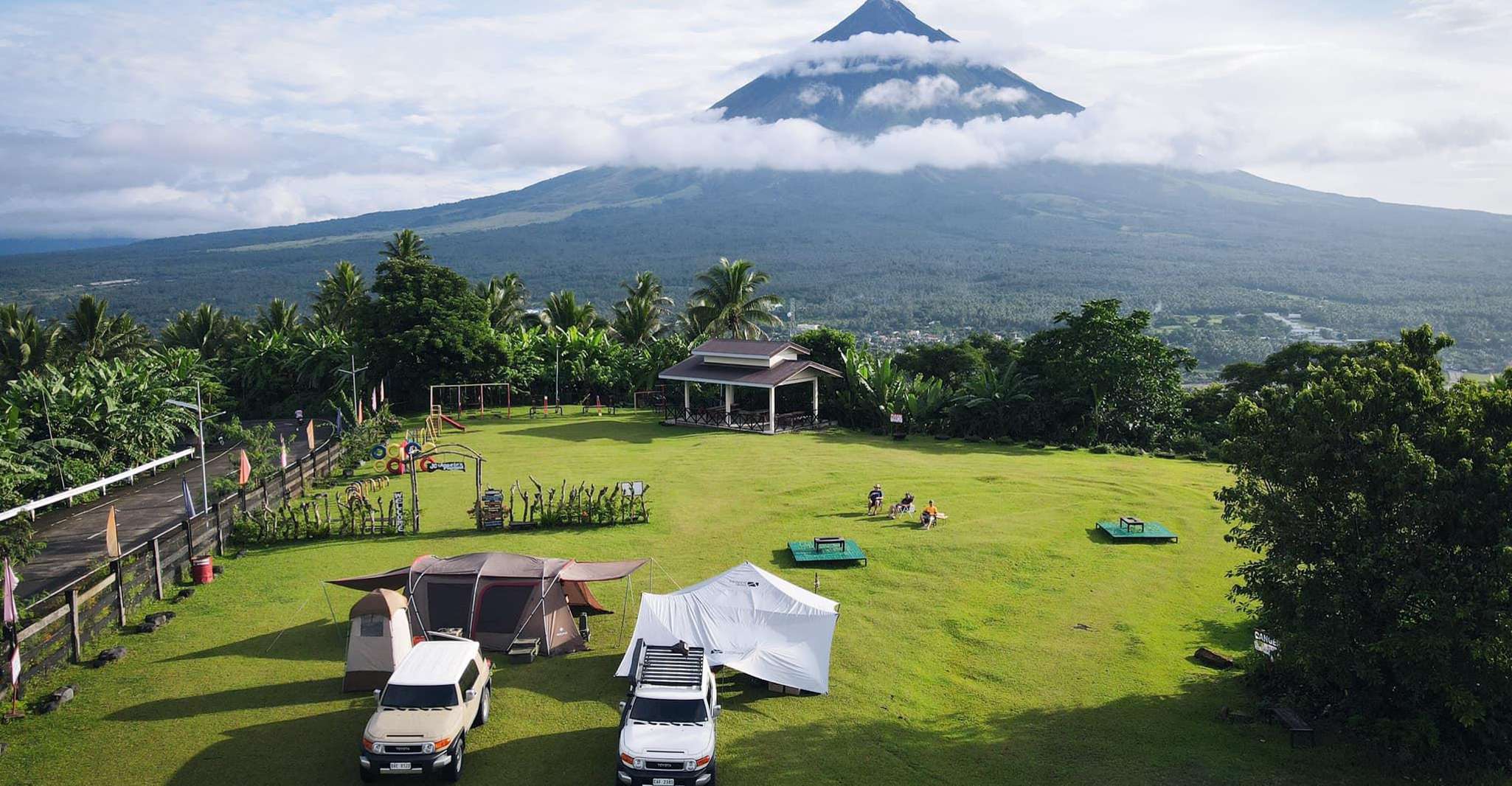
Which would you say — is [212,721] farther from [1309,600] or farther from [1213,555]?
[1213,555]

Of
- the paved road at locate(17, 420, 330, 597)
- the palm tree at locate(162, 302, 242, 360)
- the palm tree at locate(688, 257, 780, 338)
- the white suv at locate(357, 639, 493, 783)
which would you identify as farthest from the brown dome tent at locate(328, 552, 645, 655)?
the palm tree at locate(162, 302, 242, 360)

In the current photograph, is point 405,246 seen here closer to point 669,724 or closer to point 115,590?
point 115,590

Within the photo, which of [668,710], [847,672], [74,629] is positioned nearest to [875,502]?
[847,672]

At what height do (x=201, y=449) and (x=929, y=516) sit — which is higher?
(x=201, y=449)

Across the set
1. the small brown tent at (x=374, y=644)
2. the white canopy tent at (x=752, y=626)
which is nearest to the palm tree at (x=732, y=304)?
the white canopy tent at (x=752, y=626)

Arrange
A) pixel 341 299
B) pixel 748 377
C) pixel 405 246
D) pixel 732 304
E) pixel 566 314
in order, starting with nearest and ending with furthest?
pixel 748 377 → pixel 732 304 → pixel 405 246 → pixel 566 314 → pixel 341 299

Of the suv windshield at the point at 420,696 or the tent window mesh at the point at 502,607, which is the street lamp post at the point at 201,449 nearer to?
the tent window mesh at the point at 502,607

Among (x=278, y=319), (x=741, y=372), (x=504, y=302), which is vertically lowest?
(x=741, y=372)
